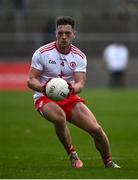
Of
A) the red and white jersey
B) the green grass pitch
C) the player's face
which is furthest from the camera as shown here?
the red and white jersey

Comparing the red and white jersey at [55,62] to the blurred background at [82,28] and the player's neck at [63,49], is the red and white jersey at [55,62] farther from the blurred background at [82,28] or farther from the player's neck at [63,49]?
the blurred background at [82,28]

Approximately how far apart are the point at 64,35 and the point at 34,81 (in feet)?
2.88

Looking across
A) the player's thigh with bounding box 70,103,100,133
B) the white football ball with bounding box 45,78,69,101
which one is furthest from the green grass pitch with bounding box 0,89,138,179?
the white football ball with bounding box 45,78,69,101

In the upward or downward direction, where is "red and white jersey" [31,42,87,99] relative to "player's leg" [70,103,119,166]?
upward

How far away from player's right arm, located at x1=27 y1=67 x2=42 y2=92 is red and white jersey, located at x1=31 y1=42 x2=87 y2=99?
0.23 feet

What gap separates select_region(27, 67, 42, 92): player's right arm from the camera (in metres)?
13.6

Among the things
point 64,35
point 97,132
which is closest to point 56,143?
point 97,132

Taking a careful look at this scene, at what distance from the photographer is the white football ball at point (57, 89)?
43.4ft

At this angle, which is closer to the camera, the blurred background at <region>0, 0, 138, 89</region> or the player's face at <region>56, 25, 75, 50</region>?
the player's face at <region>56, 25, 75, 50</region>

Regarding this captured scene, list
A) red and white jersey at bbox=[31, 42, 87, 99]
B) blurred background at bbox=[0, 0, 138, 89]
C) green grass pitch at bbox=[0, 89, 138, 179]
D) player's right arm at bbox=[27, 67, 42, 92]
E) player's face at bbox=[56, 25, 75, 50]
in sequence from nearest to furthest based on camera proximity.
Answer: green grass pitch at bbox=[0, 89, 138, 179] → player's right arm at bbox=[27, 67, 42, 92] → player's face at bbox=[56, 25, 75, 50] → red and white jersey at bbox=[31, 42, 87, 99] → blurred background at bbox=[0, 0, 138, 89]

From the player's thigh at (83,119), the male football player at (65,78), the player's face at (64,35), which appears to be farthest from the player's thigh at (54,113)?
the player's face at (64,35)

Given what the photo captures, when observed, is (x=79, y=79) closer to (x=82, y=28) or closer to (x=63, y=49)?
(x=63, y=49)

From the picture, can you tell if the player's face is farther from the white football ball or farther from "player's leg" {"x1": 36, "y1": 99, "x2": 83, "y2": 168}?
"player's leg" {"x1": 36, "y1": 99, "x2": 83, "y2": 168}

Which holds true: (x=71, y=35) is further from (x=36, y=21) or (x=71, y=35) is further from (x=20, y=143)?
(x=36, y=21)
